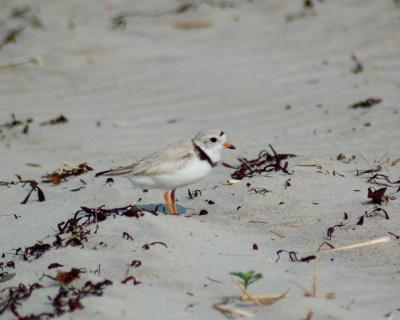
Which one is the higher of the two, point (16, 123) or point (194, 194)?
point (194, 194)

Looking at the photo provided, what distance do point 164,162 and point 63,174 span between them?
5.51ft

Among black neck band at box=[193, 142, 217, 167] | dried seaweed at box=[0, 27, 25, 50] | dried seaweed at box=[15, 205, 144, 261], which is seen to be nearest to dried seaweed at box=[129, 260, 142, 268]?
dried seaweed at box=[15, 205, 144, 261]

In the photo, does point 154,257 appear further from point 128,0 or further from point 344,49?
point 128,0

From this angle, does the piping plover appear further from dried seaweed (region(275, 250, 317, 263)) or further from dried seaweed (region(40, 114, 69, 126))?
dried seaweed (region(40, 114, 69, 126))

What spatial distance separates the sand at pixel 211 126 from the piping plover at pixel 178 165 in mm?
299

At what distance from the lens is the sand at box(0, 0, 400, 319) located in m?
3.67

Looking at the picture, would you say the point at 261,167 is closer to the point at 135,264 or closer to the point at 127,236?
the point at 127,236

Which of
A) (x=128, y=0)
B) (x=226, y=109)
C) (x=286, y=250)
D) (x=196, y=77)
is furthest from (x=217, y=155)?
(x=128, y=0)

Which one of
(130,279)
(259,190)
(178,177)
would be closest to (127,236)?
(130,279)

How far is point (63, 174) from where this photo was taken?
6160mm

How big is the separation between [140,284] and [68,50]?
728 cm

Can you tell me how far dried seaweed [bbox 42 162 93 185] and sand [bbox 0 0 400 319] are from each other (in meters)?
0.08

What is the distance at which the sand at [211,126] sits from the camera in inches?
144

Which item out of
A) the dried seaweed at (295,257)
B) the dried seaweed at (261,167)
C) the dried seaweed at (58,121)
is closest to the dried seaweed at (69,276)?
the dried seaweed at (295,257)
